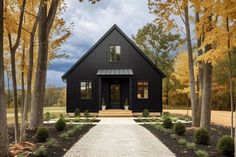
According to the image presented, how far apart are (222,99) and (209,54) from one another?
4217 cm

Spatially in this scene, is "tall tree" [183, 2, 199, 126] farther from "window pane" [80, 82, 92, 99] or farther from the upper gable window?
"window pane" [80, 82, 92, 99]

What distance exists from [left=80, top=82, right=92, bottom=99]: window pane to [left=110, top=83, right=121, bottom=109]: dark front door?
7.20 ft

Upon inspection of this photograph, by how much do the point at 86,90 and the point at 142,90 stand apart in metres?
4.95

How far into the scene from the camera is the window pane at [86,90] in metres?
33.9

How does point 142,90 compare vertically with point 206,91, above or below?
above

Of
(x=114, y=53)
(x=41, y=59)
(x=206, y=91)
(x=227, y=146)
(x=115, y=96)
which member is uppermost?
(x=114, y=53)

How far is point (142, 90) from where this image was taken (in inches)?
1339

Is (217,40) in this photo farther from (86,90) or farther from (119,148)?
(86,90)

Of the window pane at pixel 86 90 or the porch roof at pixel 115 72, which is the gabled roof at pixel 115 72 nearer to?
the porch roof at pixel 115 72

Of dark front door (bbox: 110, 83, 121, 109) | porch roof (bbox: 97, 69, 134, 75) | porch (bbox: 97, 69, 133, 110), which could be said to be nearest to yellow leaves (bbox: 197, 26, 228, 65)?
porch roof (bbox: 97, 69, 134, 75)

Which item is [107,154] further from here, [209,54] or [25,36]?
[25,36]

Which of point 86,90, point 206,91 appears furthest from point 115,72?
point 206,91

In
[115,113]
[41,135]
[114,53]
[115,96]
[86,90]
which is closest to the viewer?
[41,135]

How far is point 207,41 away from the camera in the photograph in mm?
12273
